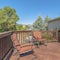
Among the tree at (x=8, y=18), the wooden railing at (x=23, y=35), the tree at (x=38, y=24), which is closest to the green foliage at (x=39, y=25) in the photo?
the tree at (x=38, y=24)

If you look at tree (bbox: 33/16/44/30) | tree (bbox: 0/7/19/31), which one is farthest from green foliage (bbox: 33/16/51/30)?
tree (bbox: 0/7/19/31)

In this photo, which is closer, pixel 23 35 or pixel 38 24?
pixel 23 35

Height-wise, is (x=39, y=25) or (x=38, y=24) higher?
(x=38, y=24)

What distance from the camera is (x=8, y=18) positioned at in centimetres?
2611

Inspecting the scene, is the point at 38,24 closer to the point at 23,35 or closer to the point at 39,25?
the point at 39,25

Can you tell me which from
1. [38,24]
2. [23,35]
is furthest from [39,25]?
[23,35]

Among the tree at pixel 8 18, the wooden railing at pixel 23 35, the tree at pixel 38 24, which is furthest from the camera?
the tree at pixel 38 24

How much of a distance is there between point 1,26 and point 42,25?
1001cm

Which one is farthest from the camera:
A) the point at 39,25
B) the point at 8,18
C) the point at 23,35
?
the point at 39,25

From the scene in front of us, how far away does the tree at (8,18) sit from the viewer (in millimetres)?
24419

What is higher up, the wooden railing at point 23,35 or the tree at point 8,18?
the tree at point 8,18

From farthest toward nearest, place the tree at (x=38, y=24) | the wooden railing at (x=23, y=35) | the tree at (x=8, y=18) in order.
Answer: the tree at (x=38, y=24) → the tree at (x=8, y=18) → the wooden railing at (x=23, y=35)

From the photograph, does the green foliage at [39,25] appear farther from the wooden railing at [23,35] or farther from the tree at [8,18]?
the wooden railing at [23,35]

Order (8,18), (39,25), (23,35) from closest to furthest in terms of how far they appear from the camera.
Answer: (23,35) < (8,18) < (39,25)
